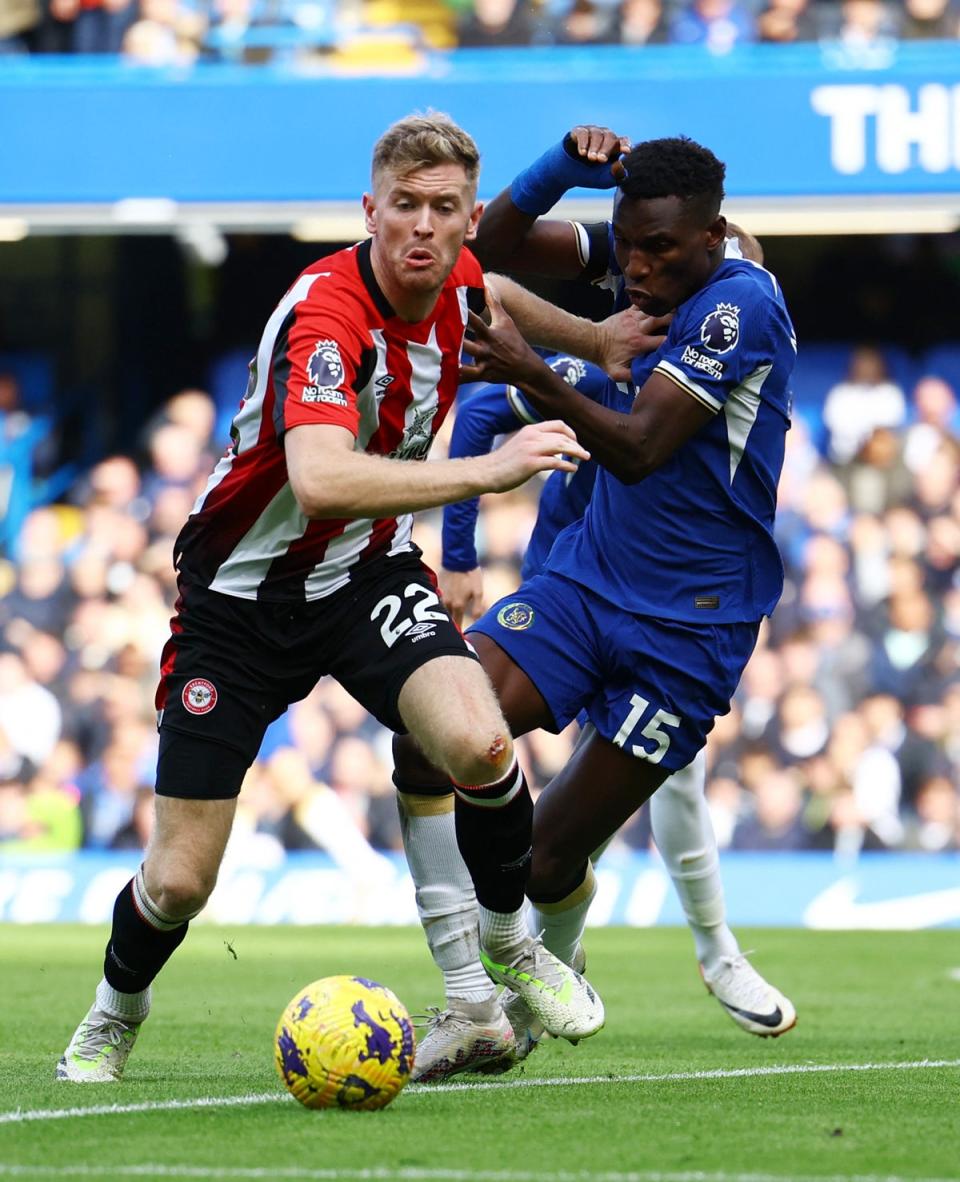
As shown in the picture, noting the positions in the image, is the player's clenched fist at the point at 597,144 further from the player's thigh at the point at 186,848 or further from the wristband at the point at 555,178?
the player's thigh at the point at 186,848

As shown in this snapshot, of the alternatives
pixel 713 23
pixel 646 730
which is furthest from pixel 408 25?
pixel 646 730

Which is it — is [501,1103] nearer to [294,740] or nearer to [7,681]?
[294,740]

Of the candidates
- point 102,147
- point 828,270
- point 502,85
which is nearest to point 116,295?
point 102,147

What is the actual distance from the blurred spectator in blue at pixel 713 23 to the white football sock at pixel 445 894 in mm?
10037

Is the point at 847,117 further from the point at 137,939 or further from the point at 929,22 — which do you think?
the point at 137,939

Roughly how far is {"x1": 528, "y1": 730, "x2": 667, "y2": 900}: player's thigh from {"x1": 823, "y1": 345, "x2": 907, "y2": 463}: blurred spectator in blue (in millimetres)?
9820

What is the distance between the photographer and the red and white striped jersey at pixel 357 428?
486 cm

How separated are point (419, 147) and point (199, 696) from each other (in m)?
1.51

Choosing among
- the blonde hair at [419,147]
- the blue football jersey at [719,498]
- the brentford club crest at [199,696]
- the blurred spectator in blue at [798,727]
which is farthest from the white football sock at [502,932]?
the blurred spectator in blue at [798,727]

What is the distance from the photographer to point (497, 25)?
559 inches

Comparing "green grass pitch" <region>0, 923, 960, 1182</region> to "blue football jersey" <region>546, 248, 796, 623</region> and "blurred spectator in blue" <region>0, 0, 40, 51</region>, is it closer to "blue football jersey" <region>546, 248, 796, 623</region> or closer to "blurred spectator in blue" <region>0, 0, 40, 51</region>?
"blue football jersey" <region>546, 248, 796, 623</region>

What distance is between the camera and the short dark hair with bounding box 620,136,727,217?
5.52 metres

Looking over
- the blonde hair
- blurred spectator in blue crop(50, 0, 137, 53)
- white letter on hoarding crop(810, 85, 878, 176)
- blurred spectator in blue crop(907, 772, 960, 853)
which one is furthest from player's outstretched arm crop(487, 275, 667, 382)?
blurred spectator in blue crop(50, 0, 137, 53)

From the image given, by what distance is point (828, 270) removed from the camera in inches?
648
